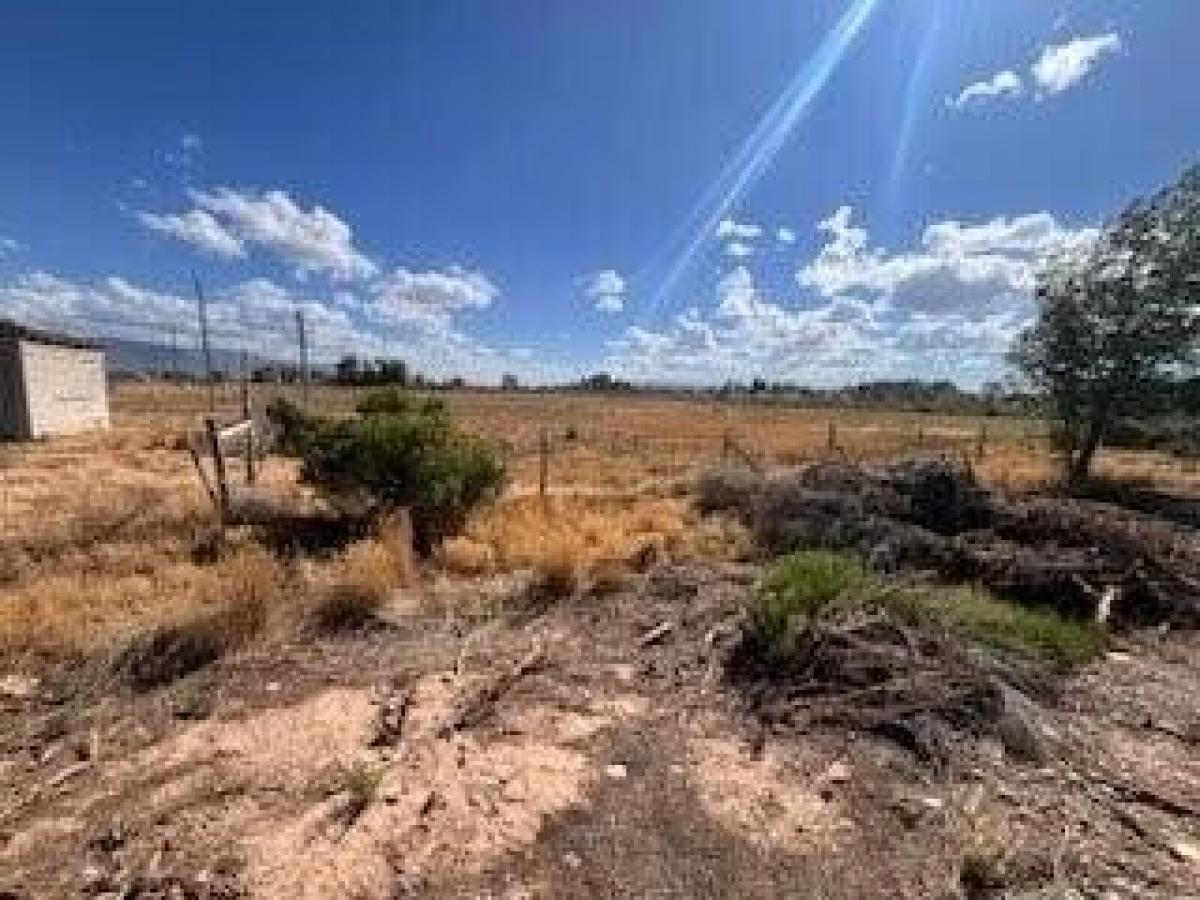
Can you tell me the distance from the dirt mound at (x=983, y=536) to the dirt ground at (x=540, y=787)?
93.0 inches

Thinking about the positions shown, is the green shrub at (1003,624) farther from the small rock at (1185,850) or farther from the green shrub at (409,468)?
the green shrub at (409,468)

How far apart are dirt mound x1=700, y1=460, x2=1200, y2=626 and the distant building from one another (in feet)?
71.6

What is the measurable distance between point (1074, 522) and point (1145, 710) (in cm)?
558

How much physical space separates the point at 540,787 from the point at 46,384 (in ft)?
99.3

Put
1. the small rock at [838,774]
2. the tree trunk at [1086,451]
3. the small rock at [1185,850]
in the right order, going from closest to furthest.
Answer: the small rock at [1185,850]
the small rock at [838,774]
the tree trunk at [1086,451]

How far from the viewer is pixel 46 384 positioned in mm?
30656

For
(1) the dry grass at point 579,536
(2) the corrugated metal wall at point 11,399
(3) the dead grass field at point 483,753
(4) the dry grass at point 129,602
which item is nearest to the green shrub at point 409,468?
(1) the dry grass at point 579,536

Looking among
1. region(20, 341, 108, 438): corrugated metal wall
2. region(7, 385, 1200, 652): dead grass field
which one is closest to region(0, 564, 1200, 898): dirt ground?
region(7, 385, 1200, 652): dead grass field

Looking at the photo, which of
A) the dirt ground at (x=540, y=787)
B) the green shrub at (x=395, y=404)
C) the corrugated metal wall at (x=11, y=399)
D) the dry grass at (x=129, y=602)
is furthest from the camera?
the corrugated metal wall at (x=11, y=399)

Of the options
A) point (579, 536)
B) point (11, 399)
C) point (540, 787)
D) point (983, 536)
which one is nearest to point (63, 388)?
point (11, 399)

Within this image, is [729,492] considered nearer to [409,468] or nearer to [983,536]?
[983,536]

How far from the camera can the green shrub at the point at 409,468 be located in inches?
488

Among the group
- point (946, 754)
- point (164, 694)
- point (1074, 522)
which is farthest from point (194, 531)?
point (1074, 522)

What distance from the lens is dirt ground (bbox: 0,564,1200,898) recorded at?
4594 millimetres
